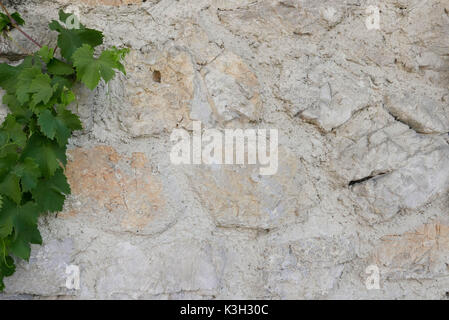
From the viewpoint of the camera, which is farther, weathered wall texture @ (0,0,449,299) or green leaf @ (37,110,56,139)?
weathered wall texture @ (0,0,449,299)

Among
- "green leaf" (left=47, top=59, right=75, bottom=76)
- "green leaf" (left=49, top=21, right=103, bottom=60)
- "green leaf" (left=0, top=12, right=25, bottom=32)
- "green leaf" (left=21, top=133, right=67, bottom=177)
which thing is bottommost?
"green leaf" (left=21, top=133, right=67, bottom=177)

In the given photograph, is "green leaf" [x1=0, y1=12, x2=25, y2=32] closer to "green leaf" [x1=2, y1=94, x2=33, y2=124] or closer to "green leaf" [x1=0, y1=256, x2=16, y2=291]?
"green leaf" [x1=2, y1=94, x2=33, y2=124]

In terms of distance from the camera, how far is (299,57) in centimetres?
108

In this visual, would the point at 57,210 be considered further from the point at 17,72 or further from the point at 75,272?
the point at 17,72

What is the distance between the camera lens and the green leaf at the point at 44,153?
0.95 m

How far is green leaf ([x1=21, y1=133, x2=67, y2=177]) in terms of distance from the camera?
3.10 ft

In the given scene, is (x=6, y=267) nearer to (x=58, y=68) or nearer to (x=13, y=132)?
(x=13, y=132)

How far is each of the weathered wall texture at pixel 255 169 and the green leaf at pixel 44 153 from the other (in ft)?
0.24

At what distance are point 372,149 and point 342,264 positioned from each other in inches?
10.4

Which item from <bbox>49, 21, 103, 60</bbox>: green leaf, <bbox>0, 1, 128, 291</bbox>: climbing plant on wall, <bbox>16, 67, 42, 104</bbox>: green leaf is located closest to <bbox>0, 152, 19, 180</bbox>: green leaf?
<bbox>0, 1, 128, 291</bbox>: climbing plant on wall

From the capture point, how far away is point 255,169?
3.44 ft

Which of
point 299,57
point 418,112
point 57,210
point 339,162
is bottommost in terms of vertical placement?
point 57,210

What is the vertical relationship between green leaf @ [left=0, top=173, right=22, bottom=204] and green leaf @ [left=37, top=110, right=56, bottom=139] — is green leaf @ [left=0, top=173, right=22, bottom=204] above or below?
below
